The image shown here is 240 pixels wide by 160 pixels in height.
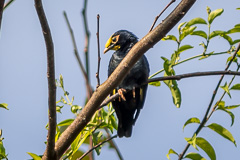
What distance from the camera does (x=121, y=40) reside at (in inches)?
213

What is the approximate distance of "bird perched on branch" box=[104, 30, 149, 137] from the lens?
183 inches

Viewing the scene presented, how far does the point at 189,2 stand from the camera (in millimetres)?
2488

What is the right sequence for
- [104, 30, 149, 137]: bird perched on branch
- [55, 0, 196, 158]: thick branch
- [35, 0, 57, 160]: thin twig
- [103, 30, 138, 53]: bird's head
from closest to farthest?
[35, 0, 57, 160]: thin twig, [55, 0, 196, 158]: thick branch, [104, 30, 149, 137]: bird perched on branch, [103, 30, 138, 53]: bird's head

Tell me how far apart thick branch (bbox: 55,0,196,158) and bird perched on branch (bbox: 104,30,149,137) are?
1837 millimetres

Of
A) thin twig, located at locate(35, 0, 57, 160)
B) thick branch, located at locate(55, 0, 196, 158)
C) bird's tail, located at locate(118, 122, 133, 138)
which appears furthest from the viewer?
bird's tail, located at locate(118, 122, 133, 138)

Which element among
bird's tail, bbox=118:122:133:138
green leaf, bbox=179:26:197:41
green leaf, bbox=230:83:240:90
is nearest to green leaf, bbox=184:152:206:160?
green leaf, bbox=230:83:240:90

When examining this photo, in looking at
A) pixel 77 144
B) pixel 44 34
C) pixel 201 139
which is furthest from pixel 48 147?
pixel 201 139

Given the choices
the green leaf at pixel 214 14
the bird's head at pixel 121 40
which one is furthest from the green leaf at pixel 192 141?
the bird's head at pixel 121 40

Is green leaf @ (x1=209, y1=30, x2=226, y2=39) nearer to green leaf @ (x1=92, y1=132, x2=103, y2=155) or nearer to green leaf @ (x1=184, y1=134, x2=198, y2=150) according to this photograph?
green leaf @ (x1=184, y1=134, x2=198, y2=150)

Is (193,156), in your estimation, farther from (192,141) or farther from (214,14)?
(214,14)

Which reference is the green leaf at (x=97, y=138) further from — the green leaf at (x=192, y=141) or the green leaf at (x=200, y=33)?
the green leaf at (x=200, y=33)

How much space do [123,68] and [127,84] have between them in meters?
2.04

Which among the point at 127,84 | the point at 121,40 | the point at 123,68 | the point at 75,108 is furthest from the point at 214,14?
the point at 121,40

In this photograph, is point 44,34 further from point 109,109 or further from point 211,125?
point 211,125
